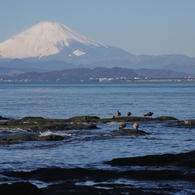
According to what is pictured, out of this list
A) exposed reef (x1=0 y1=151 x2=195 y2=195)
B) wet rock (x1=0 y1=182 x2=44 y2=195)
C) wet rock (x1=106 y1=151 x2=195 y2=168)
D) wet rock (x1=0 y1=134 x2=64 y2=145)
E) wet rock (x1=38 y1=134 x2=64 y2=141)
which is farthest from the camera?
wet rock (x1=38 y1=134 x2=64 y2=141)

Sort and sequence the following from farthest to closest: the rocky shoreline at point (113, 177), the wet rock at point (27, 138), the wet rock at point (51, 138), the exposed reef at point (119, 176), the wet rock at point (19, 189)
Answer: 1. the wet rock at point (51, 138)
2. the wet rock at point (27, 138)
3. the exposed reef at point (119, 176)
4. the rocky shoreline at point (113, 177)
5. the wet rock at point (19, 189)

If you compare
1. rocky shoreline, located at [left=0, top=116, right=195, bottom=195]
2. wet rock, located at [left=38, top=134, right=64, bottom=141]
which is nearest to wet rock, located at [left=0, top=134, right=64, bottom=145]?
wet rock, located at [left=38, top=134, right=64, bottom=141]

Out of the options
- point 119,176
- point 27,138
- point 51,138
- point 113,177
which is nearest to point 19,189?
point 113,177

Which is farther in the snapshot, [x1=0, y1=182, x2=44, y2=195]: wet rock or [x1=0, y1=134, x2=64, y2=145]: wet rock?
[x1=0, y1=134, x2=64, y2=145]: wet rock

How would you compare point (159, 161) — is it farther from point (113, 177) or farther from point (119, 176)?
point (113, 177)

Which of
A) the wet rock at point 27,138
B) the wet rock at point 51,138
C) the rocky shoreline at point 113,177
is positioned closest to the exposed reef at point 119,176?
the rocky shoreline at point 113,177

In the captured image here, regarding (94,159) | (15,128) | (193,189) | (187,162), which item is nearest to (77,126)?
(15,128)

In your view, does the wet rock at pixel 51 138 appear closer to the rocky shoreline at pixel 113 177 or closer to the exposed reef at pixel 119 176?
the rocky shoreline at pixel 113 177

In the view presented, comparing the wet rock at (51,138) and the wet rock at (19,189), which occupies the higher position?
the wet rock at (19,189)

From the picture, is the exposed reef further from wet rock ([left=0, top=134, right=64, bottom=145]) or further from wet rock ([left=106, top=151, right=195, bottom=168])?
wet rock ([left=0, top=134, right=64, bottom=145])

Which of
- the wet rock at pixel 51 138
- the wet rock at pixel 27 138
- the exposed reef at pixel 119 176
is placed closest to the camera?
the exposed reef at pixel 119 176

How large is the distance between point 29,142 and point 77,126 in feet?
29.6

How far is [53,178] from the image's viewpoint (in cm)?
2275

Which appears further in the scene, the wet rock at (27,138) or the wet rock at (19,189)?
the wet rock at (27,138)
